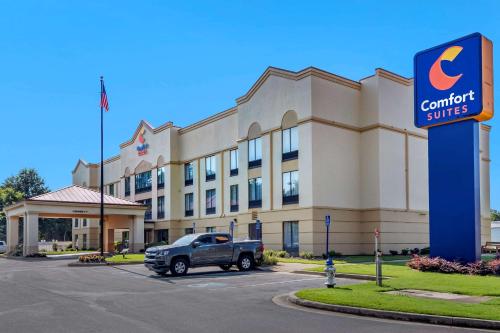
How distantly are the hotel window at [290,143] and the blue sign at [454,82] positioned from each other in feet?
44.2

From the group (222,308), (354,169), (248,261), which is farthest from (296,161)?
(222,308)

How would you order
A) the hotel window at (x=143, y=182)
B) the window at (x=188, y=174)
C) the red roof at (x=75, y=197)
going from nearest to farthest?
the red roof at (x=75, y=197)
the window at (x=188, y=174)
the hotel window at (x=143, y=182)

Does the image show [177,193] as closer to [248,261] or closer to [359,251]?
[359,251]

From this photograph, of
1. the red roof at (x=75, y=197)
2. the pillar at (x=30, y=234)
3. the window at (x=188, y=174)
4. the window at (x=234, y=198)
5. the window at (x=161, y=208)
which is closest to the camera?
the pillar at (x=30, y=234)

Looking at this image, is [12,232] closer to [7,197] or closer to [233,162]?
[233,162]

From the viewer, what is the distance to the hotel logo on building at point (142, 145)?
192 ft

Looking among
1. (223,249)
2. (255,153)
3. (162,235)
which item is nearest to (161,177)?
(162,235)

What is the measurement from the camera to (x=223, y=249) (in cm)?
2384

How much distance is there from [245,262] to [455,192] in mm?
9751

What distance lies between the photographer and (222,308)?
502 inches

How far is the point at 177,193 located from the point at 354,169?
21.9 m

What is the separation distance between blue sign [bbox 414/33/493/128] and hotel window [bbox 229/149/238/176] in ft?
77.5

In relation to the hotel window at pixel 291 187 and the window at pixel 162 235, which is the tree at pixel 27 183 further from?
the hotel window at pixel 291 187

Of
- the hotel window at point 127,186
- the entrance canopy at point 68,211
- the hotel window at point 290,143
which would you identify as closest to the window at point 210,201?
the entrance canopy at point 68,211
